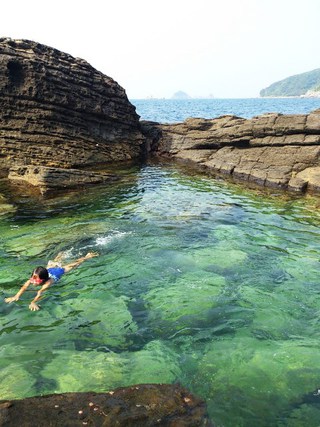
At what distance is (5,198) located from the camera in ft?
68.7

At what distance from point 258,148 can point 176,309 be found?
849 inches

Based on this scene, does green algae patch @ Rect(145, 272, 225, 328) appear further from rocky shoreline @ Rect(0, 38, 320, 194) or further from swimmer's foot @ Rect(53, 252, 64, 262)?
rocky shoreline @ Rect(0, 38, 320, 194)

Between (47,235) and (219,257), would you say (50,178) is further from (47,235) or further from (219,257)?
(219,257)

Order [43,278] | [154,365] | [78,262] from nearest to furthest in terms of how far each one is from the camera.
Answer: [154,365], [43,278], [78,262]

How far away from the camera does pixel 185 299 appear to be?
1070 cm

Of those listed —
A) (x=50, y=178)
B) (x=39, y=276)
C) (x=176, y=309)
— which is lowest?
(x=176, y=309)

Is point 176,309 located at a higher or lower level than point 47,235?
lower

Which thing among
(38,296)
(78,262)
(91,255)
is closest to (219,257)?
(91,255)

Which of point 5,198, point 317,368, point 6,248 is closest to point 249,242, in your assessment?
point 317,368

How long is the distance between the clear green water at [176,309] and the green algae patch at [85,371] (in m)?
0.03

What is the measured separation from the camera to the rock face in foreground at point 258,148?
25641mm

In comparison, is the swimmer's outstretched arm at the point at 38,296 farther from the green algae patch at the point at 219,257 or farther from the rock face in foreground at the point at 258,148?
the rock face in foreground at the point at 258,148

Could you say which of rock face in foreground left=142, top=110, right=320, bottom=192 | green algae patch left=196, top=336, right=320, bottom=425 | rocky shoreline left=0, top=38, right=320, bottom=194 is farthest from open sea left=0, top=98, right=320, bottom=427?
rocky shoreline left=0, top=38, right=320, bottom=194

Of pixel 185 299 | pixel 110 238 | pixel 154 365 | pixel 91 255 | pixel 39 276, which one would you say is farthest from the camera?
pixel 110 238
